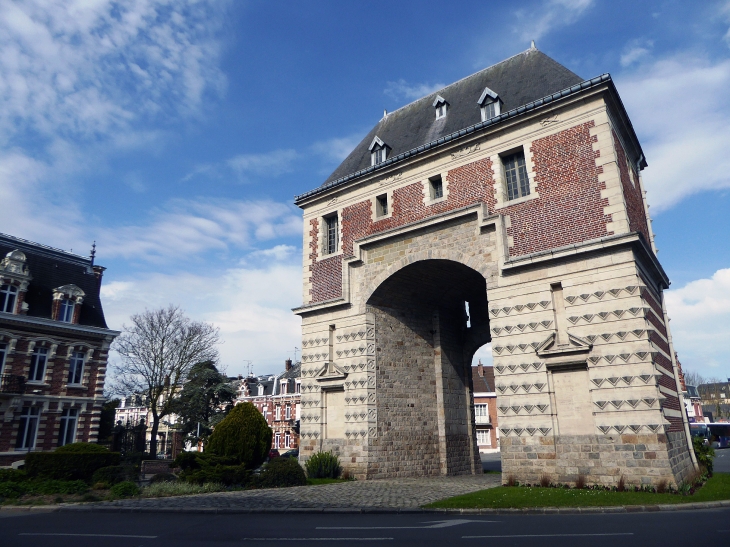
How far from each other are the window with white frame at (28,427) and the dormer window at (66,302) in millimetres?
5003

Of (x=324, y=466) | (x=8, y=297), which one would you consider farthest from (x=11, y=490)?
(x=8, y=297)

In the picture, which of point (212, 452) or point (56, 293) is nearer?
point (212, 452)

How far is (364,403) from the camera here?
1908cm

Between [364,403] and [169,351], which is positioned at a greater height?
[169,351]

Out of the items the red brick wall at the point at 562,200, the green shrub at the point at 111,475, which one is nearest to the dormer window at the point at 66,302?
the green shrub at the point at 111,475

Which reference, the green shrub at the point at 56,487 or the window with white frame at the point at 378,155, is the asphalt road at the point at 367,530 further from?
the window with white frame at the point at 378,155

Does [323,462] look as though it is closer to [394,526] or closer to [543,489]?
[543,489]

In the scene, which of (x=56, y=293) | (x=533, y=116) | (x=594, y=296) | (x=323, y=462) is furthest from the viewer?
(x=56, y=293)

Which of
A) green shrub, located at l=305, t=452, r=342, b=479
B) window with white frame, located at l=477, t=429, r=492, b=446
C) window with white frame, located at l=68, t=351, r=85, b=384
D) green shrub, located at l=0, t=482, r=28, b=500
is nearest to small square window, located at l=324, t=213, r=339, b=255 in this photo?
green shrub, located at l=305, t=452, r=342, b=479

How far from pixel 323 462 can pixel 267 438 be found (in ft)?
7.25

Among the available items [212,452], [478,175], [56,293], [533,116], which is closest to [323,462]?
[212,452]

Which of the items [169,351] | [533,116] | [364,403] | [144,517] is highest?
[533,116]

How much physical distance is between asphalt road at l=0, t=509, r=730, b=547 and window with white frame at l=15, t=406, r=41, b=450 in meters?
18.2

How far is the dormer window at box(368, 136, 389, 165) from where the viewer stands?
72.1 feet
